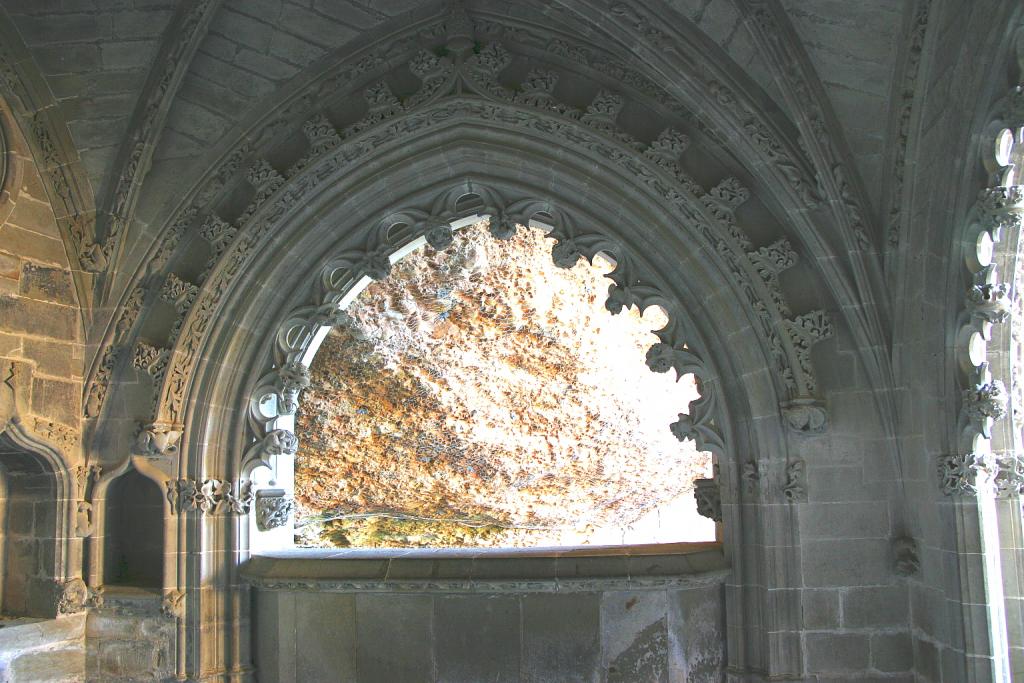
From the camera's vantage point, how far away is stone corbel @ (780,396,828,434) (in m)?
4.74

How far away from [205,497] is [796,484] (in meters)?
3.26

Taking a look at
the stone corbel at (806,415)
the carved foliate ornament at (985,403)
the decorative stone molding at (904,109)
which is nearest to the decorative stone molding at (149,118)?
the decorative stone molding at (904,109)

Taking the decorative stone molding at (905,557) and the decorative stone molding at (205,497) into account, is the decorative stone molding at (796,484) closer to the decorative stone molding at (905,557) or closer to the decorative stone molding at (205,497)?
the decorative stone molding at (905,557)

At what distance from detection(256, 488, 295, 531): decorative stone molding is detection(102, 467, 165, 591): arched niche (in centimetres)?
58

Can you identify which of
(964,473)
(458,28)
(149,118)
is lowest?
(964,473)

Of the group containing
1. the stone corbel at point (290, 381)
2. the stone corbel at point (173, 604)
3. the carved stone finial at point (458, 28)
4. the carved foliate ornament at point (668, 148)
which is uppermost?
the carved stone finial at point (458, 28)

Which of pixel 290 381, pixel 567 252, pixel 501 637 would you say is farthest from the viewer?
pixel 290 381

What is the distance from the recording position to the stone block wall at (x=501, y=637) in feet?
16.2

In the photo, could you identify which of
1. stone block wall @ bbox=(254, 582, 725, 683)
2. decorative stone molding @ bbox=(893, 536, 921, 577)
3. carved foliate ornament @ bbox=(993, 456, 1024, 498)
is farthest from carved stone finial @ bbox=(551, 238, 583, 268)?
carved foliate ornament @ bbox=(993, 456, 1024, 498)

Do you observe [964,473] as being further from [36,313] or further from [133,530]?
[36,313]

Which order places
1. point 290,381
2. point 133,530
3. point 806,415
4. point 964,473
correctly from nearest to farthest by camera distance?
1. point 964,473
2. point 806,415
3. point 290,381
4. point 133,530

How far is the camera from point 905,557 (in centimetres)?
461

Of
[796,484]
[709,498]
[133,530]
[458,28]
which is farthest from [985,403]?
[133,530]

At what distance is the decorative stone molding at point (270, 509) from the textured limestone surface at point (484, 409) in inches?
146
